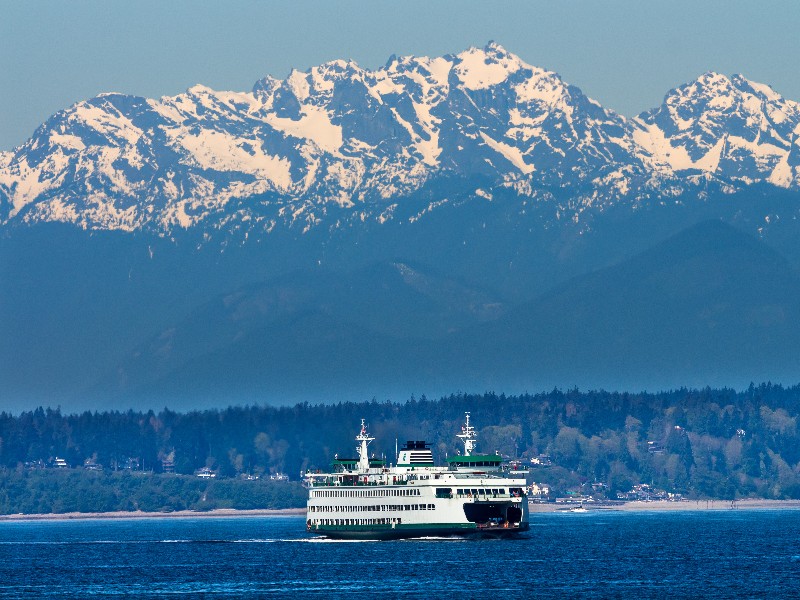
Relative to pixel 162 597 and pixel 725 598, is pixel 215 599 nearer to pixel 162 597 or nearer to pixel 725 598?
pixel 162 597

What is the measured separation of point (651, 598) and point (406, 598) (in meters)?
19.8

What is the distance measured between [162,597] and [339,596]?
14.8 metres

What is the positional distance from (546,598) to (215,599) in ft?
89.6

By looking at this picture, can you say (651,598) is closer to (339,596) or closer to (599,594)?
(599,594)

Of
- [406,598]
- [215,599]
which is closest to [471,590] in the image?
[406,598]

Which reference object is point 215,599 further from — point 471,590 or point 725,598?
point 725,598

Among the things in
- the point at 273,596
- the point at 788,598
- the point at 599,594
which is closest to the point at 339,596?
the point at 273,596

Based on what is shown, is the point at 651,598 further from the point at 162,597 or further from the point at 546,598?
the point at 162,597

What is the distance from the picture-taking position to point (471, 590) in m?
200

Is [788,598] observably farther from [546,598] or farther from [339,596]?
[339,596]

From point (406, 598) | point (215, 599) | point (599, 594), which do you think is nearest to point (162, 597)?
point (215, 599)

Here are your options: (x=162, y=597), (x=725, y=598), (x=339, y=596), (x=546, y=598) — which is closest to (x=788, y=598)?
(x=725, y=598)

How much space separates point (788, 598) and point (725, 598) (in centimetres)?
506

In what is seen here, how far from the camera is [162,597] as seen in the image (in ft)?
654
